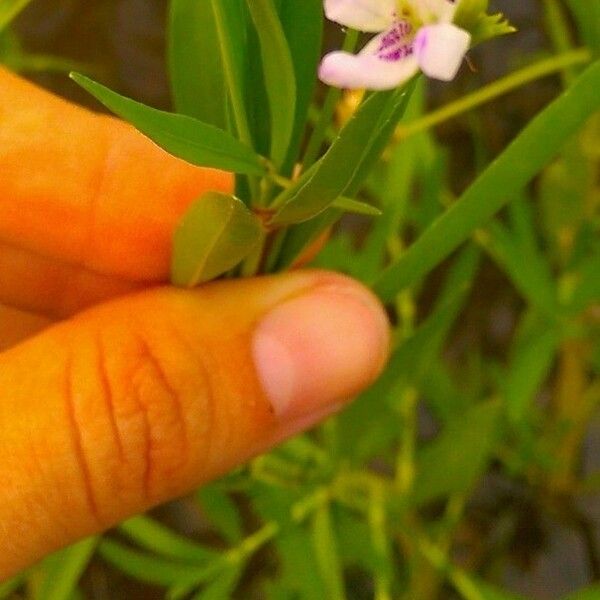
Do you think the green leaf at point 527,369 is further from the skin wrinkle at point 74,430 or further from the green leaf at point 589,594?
the skin wrinkle at point 74,430

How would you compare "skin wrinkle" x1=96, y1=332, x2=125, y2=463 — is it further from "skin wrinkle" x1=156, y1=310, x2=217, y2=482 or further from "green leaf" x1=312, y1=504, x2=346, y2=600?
"green leaf" x1=312, y1=504, x2=346, y2=600

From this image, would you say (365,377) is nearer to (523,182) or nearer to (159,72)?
(523,182)

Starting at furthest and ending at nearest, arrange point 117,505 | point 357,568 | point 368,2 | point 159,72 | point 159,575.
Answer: point 159,72
point 357,568
point 159,575
point 117,505
point 368,2

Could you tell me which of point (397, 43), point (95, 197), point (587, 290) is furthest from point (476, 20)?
point (587, 290)

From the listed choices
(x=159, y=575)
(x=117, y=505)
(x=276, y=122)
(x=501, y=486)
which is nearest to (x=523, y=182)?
(x=276, y=122)

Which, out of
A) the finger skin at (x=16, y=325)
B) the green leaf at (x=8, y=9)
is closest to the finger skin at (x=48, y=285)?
the finger skin at (x=16, y=325)

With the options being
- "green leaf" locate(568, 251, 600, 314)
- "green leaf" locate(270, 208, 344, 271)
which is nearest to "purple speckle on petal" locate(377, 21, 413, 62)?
"green leaf" locate(270, 208, 344, 271)
